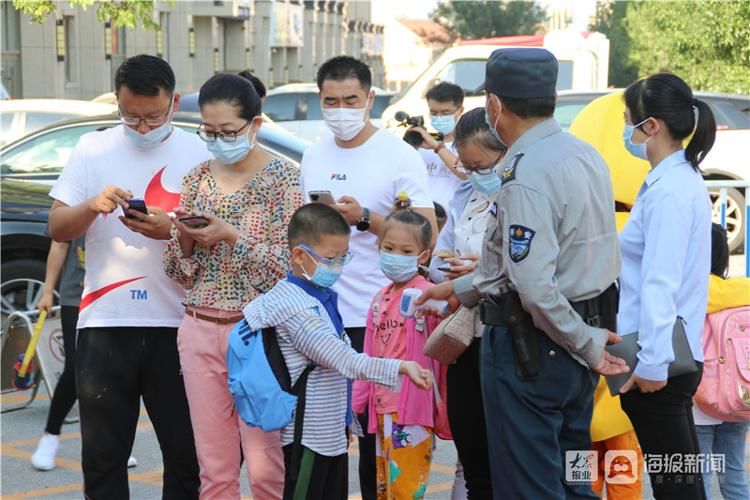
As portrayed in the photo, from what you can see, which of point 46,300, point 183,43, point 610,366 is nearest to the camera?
point 610,366

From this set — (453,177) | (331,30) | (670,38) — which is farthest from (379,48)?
(453,177)

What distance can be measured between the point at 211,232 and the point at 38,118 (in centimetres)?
1107

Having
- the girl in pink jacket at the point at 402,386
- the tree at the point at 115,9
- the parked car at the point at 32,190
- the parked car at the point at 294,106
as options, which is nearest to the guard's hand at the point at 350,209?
the girl in pink jacket at the point at 402,386

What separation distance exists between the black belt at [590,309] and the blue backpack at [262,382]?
29.1 inches

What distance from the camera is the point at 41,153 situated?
37.4ft

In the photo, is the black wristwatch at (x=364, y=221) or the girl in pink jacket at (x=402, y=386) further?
the black wristwatch at (x=364, y=221)

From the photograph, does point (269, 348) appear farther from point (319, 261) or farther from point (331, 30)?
point (331, 30)

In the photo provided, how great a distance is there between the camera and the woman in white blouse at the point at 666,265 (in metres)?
4.20

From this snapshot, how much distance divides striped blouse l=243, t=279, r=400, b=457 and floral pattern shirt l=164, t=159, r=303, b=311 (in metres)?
0.25

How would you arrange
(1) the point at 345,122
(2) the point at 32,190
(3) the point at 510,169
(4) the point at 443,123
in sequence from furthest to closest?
1. (2) the point at 32,190
2. (4) the point at 443,123
3. (1) the point at 345,122
4. (3) the point at 510,169

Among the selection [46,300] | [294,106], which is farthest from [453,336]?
[294,106]

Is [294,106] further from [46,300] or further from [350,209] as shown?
[350,209]

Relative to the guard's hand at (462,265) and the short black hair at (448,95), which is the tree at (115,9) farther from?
the guard's hand at (462,265)

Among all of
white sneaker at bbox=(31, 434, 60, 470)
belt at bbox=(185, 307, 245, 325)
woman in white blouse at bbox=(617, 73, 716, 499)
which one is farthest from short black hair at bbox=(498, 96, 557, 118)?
white sneaker at bbox=(31, 434, 60, 470)
